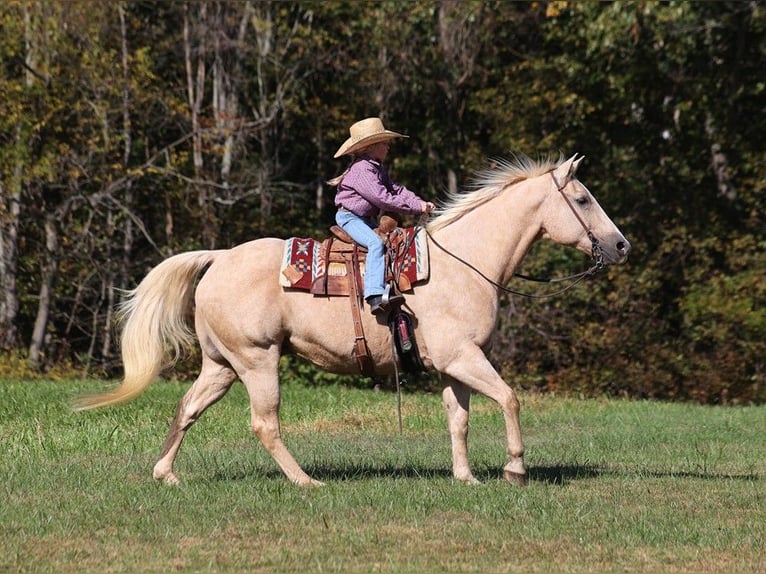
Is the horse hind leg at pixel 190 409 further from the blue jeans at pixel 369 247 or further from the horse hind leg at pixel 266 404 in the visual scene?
the blue jeans at pixel 369 247

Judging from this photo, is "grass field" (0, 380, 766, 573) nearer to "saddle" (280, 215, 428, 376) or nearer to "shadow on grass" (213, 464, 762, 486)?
"shadow on grass" (213, 464, 762, 486)

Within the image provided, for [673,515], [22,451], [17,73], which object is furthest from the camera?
[17,73]

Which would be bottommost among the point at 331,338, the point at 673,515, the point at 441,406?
the point at 441,406

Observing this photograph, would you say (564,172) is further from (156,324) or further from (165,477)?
(165,477)

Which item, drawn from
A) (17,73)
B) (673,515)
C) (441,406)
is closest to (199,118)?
(17,73)

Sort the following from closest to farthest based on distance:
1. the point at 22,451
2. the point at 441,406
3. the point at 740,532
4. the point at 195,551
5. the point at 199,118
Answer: the point at 195,551
the point at 740,532
the point at 22,451
the point at 441,406
the point at 199,118

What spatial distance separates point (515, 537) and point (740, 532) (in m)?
1.39

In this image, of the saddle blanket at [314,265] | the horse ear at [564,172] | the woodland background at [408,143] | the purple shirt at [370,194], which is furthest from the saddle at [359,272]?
the woodland background at [408,143]

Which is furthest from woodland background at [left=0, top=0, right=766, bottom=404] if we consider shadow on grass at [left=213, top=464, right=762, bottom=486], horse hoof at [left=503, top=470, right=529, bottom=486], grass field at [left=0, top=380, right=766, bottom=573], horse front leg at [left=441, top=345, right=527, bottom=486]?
horse hoof at [left=503, top=470, right=529, bottom=486]

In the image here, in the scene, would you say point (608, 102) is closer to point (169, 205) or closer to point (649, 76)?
point (649, 76)

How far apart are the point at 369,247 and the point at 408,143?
1791 cm

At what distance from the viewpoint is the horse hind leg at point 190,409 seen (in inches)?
384

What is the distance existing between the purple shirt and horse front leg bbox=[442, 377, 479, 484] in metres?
1.35

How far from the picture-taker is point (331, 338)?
955 centimetres
